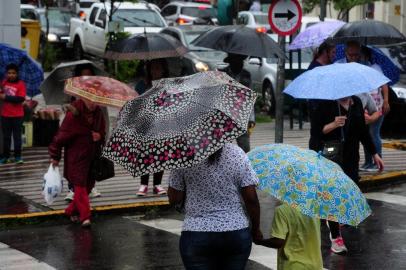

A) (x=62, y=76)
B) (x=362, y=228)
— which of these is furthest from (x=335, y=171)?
(x=62, y=76)

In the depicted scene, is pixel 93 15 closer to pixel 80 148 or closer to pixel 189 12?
pixel 189 12

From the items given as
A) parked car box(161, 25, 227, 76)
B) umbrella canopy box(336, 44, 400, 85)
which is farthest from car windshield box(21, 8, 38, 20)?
umbrella canopy box(336, 44, 400, 85)

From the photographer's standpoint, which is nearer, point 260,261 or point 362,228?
point 260,261

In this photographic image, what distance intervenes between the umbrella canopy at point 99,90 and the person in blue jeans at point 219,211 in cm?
466

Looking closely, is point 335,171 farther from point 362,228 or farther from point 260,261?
point 362,228

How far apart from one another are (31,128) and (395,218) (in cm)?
743

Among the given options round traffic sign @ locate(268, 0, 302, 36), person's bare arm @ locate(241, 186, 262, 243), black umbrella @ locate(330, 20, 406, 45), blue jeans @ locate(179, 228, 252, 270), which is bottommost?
blue jeans @ locate(179, 228, 252, 270)

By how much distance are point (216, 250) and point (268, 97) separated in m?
17.7

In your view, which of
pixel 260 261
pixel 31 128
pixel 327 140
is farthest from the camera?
pixel 31 128

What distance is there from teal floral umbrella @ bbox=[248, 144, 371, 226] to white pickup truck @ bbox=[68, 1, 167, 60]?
2279cm

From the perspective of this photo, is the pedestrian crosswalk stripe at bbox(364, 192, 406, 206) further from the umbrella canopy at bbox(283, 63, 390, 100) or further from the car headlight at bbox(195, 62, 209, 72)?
the car headlight at bbox(195, 62, 209, 72)

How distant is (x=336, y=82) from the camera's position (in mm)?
9164

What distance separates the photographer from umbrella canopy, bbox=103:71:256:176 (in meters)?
5.91

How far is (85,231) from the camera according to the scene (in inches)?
438
